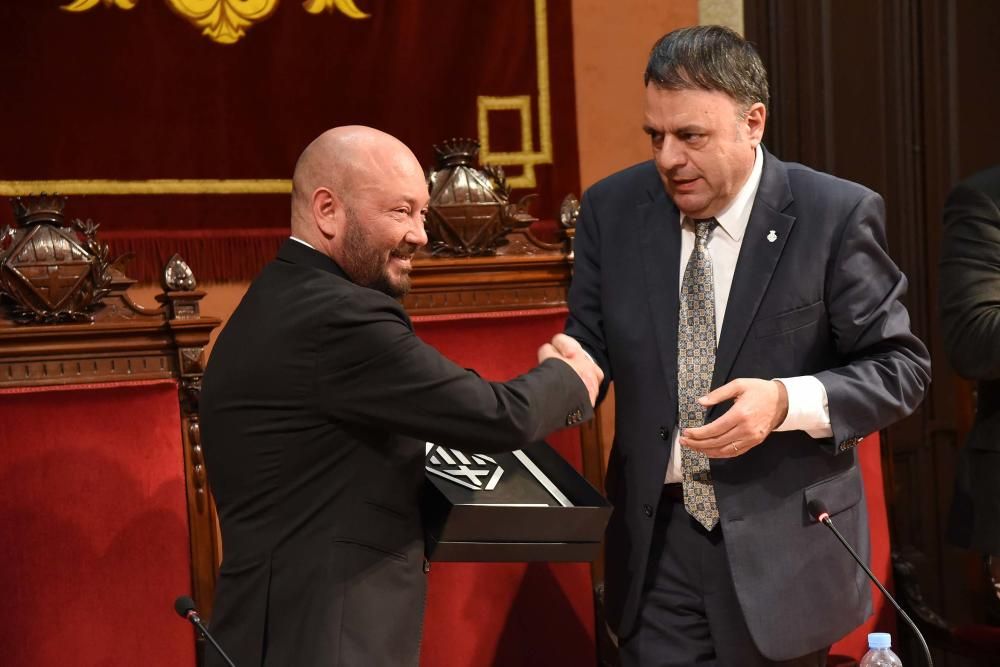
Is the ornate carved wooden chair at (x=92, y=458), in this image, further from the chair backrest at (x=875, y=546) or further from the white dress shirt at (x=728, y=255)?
the chair backrest at (x=875, y=546)

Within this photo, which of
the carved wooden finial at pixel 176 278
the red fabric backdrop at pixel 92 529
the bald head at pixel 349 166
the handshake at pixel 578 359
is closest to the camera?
the bald head at pixel 349 166

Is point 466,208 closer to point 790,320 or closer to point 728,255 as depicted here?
point 728,255

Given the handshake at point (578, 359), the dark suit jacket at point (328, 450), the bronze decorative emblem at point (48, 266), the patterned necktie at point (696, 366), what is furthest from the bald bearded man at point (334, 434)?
the bronze decorative emblem at point (48, 266)

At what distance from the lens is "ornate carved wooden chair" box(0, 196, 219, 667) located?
87.7 inches

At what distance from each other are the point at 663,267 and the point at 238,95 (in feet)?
5.43

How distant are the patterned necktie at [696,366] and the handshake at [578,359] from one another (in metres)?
0.13

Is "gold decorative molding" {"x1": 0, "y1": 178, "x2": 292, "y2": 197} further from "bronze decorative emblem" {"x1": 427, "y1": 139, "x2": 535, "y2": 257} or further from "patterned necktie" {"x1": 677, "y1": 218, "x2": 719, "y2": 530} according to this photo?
"patterned necktie" {"x1": 677, "y1": 218, "x2": 719, "y2": 530}

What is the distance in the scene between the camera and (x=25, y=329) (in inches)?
88.1

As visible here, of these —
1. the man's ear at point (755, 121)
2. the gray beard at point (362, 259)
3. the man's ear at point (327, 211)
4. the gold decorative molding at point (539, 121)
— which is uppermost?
the gold decorative molding at point (539, 121)

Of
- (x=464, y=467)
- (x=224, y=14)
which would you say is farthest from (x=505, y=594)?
(x=224, y=14)

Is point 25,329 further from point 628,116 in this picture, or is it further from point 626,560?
point 628,116

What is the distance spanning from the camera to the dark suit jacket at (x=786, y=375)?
183cm

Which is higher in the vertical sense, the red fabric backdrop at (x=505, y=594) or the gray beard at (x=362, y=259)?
the gray beard at (x=362, y=259)

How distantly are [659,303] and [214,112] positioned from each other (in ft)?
5.52
